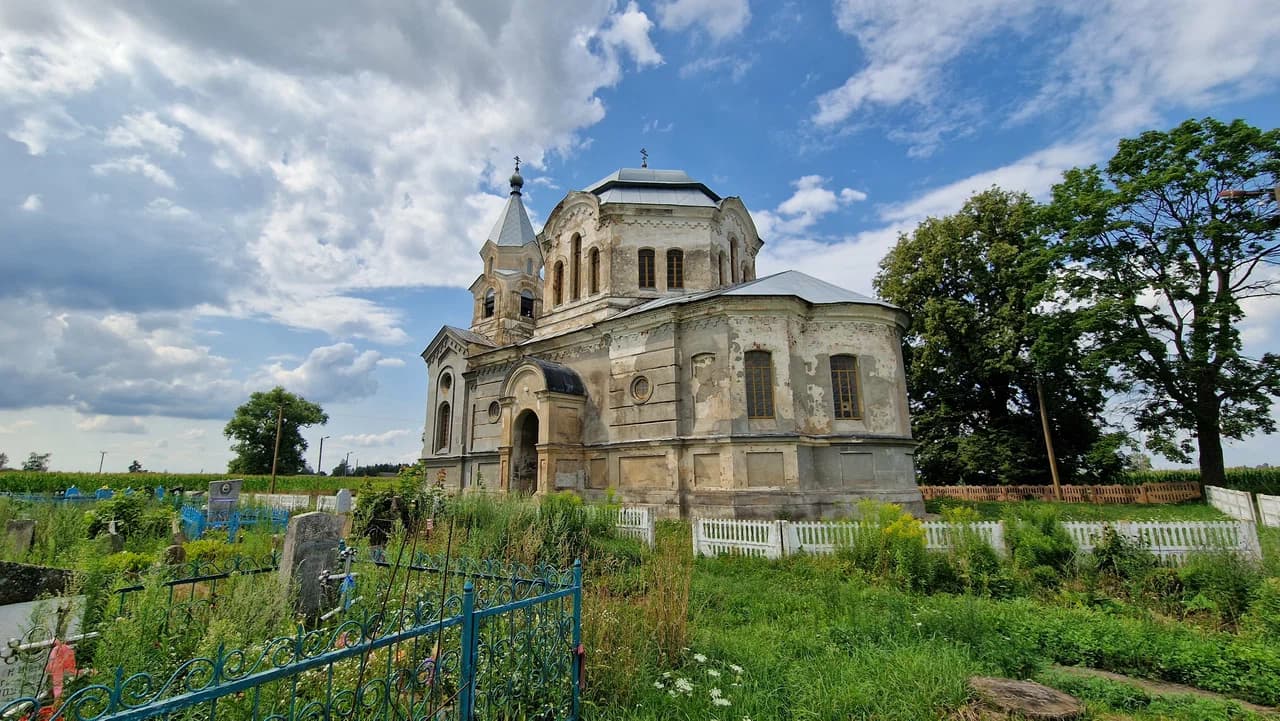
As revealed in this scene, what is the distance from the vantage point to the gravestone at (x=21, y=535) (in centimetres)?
880

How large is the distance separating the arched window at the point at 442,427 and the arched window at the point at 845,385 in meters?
16.2

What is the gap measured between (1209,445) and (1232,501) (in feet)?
20.8

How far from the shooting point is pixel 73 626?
4.11 metres

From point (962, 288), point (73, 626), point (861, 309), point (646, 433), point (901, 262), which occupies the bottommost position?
point (73, 626)

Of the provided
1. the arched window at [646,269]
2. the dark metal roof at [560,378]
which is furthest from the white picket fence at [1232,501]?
the arched window at [646,269]

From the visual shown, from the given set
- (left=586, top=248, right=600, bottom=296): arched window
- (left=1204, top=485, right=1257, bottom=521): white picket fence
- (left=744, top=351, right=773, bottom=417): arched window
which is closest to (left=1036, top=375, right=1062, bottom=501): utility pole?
(left=1204, top=485, right=1257, bottom=521): white picket fence

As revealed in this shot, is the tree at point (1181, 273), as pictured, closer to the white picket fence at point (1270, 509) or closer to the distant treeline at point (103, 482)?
the white picket fence at point (1270, 509)

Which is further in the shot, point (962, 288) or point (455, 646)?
point (962, 288)

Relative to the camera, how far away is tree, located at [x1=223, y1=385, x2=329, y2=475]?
51.5 metres

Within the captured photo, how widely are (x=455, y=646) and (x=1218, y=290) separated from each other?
26.6 meters

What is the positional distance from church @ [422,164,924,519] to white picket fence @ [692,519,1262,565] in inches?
115

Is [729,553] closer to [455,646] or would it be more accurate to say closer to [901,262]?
[455,646]

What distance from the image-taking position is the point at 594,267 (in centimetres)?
2177

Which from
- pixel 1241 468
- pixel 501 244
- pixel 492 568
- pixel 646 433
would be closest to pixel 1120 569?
pixel 492 568
